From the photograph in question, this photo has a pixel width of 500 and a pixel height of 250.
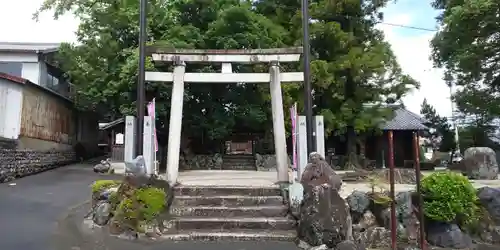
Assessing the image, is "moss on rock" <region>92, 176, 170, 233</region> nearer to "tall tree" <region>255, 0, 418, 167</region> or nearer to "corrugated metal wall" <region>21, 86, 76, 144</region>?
"corrugated metal wall" <region>21, 86, 76, 144</region>

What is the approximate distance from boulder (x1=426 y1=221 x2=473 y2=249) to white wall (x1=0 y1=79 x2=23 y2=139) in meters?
16.8

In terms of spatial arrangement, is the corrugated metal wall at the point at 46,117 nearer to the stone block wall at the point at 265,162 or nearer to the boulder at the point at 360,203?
the stone block wall at the point at 265,162

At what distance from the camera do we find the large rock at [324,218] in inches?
297

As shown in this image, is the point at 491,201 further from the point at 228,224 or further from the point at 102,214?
the point at 102,214

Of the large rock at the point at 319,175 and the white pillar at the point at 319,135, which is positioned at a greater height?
the white pillar at the point at 319,135

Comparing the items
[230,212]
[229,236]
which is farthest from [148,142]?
[229,236]

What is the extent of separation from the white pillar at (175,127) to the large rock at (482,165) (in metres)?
11.7

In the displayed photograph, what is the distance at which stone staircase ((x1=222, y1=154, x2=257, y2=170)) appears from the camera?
23.5 m

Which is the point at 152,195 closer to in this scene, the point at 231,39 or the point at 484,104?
the point at 231,39

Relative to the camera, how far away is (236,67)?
65.6ft

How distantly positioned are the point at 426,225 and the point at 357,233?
4.60ft

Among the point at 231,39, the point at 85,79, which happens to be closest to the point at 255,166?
the point at 231,39

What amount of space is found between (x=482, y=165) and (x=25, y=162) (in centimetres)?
1884

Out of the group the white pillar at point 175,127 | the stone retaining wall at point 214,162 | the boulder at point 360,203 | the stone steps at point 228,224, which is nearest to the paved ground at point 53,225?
the stone steps at point 228,224
